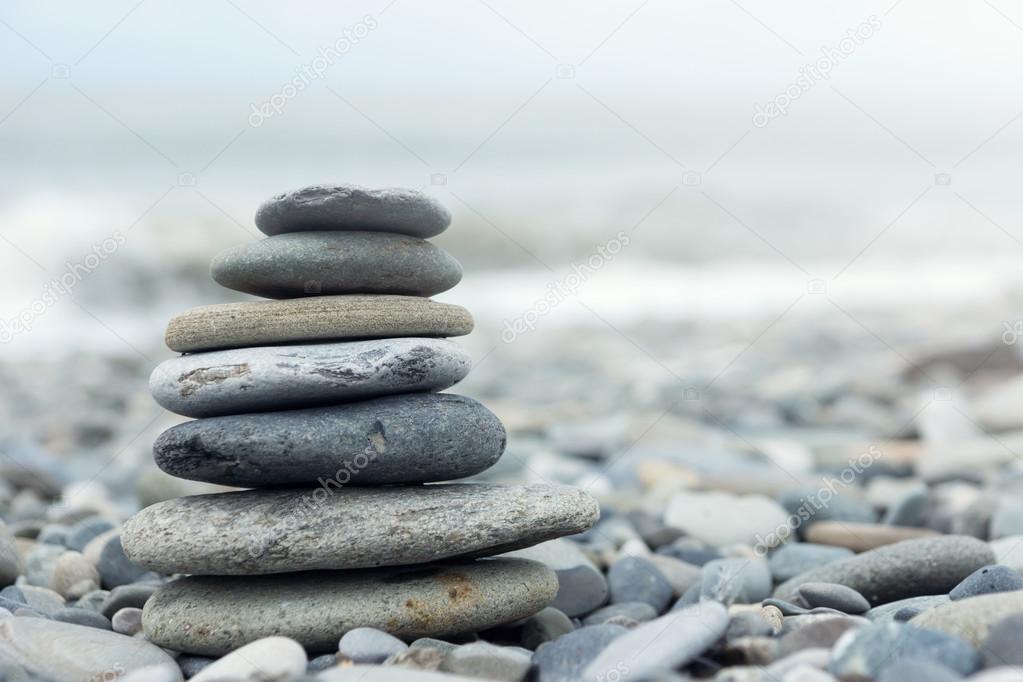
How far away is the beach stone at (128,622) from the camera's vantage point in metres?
4.14

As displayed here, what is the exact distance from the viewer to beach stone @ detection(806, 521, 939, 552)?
5312mm

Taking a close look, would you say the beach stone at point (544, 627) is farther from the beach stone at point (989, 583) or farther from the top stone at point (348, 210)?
the top stone at point (348, 210)

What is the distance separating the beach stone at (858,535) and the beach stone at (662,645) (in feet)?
8.64

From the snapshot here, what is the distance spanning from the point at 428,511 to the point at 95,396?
37.5 feet

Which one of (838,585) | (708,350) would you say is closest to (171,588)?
(838,585)

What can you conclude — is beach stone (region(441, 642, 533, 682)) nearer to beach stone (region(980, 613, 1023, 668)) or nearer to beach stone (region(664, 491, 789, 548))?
beach stone (region(980, 613, 1023, 668))

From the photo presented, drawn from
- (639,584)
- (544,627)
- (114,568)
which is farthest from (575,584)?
(114,568)

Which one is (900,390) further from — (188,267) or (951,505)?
(188,267)

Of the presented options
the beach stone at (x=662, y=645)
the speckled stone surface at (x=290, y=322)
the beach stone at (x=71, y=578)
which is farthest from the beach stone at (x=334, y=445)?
the beach stone at (x=71, y=578)

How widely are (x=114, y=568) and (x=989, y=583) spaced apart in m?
4.61

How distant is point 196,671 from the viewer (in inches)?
143

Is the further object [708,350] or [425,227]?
[708,350]

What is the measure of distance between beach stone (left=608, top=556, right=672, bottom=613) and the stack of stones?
2.41ft

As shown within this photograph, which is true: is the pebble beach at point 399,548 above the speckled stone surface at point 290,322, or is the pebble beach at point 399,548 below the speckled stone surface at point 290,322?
below
